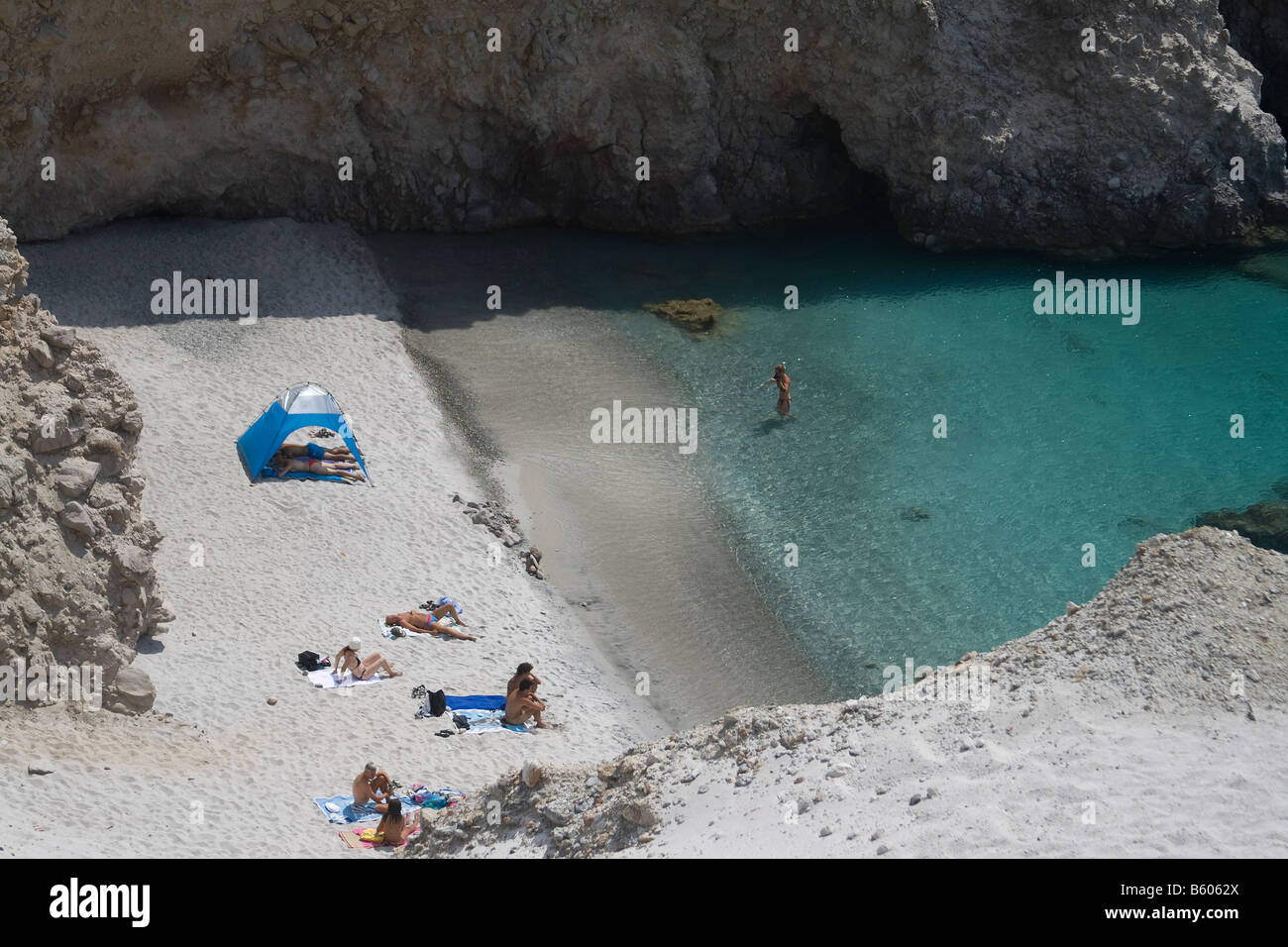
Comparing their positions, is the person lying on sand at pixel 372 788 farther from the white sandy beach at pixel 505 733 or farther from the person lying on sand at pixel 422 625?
the person lying on sand at pixel 422 625

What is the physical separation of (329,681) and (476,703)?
1922 mm

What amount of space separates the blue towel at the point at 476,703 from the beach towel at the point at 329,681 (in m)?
1.07

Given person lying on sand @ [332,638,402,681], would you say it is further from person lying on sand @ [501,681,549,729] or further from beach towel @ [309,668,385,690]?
person lying on sand @ [501,681,549,729]

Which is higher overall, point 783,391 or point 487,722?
point 783,391

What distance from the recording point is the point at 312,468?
2266cm

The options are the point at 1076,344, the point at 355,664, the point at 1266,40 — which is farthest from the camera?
the point at 1266,40

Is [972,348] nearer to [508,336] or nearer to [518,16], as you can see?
[508,336]

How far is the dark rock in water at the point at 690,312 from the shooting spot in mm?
28469

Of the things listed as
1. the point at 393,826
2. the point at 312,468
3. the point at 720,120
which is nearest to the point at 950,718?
the point at 393,826

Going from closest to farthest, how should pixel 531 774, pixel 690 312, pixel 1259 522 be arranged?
1. pixel 531 774
2. pixel 1259 522
3. pixel 690 312

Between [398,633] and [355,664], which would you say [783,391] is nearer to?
[398,633]

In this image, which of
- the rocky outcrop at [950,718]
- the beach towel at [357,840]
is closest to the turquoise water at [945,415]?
the rocky outcrop at [950,718]

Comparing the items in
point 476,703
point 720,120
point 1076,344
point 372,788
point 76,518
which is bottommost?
point 372,788

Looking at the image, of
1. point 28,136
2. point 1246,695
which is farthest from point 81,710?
point 28,136
